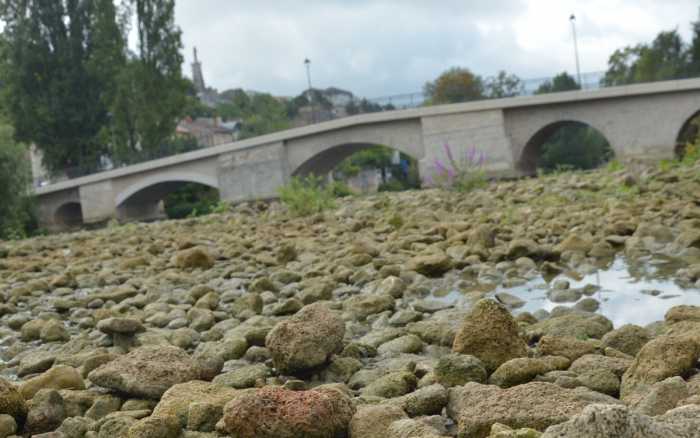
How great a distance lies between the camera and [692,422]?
165cm

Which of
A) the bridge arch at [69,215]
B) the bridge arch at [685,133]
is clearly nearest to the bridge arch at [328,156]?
the bridge arch at [685,133]

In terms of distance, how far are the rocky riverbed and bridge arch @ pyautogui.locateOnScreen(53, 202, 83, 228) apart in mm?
30799

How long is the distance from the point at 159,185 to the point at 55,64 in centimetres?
690

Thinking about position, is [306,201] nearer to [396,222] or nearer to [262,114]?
[396,222]

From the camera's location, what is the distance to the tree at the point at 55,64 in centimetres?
3484

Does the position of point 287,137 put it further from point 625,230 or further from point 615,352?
point 615,352

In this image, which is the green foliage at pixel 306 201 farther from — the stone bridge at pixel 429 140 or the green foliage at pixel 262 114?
the green foliage at pixel 262 114

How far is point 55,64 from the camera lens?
3528 cm

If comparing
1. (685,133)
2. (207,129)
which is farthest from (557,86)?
(207,129)

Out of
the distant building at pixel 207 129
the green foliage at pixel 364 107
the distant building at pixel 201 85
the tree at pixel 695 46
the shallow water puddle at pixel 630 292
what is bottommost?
the shallow water puddle at pixel 630 292

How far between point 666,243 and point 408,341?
2.83 metres

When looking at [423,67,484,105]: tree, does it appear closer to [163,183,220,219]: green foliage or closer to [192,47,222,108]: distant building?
[163,183,220,219]: green foliage

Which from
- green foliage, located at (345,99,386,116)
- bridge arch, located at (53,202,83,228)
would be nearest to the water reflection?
green foliage, located at (345,99,386,116)

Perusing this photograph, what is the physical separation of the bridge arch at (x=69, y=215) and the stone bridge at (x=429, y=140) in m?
2.52
